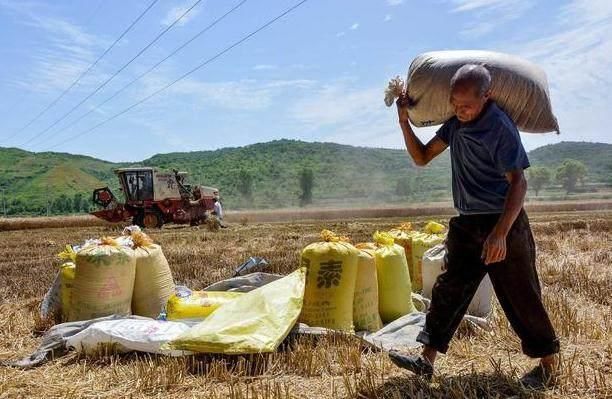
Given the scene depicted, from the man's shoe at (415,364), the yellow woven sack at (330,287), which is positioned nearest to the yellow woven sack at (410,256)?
the yellow woven sack at (330,287)

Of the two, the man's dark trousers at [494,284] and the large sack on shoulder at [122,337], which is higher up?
the man's dark trousers at [494,284]

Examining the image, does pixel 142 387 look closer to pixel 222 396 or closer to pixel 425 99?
pixel 222 396

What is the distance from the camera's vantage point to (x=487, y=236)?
7.95 feet

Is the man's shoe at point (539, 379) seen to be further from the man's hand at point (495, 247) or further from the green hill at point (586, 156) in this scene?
the green hill at point (586, 156)

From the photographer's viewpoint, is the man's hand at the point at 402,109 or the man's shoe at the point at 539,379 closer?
the man's shoe at the point at 539,379

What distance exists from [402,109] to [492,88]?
485 mm

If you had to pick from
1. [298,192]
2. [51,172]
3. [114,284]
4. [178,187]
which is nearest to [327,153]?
[298,192]

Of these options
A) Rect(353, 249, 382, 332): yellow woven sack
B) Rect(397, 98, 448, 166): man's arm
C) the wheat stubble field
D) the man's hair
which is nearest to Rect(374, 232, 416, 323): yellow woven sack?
Rect(353, 249, 382, 332): yellow woven sack

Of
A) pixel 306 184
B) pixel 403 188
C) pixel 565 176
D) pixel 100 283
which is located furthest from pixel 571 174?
pixel 100 283

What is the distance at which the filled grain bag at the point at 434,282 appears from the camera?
3871mm

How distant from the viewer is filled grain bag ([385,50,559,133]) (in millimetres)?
2705

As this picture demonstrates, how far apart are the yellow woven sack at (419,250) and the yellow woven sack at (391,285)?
2.39 feet

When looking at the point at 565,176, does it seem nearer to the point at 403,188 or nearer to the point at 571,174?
the point at 571,174

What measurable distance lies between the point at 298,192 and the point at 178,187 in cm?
6430
